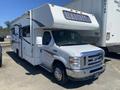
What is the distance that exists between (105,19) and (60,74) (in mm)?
3895

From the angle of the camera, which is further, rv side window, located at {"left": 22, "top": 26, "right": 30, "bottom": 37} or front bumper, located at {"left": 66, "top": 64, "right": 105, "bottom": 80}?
rv side window, located at {"left": 22, "top": 26, "right": 30, "bottom": 37}

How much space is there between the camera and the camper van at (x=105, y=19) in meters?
9.27

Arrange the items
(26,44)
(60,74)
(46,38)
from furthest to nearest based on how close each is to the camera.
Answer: (26,44), (46,38), (60,74)

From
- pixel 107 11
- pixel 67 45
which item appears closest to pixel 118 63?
Result: pixel 107 11

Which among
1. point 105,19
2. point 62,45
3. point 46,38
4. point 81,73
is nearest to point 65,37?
point 62,45

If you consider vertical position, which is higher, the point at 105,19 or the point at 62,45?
the point at 105,19

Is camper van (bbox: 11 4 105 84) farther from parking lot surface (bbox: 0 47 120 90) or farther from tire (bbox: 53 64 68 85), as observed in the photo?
parking lot surface (bbox: 0 47 120 90)

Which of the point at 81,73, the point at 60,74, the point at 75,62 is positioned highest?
the point at 75,62

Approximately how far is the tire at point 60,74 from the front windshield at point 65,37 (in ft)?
3.08

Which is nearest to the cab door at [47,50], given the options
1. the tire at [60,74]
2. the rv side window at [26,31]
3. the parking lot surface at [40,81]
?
the tire at [60,74]

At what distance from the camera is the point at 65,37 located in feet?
26.3

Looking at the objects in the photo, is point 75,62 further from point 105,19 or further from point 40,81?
point 105,19

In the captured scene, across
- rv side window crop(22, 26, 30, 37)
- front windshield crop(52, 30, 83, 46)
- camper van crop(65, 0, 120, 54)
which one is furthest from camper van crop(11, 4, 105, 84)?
camper van crop(65, 0, 120, 54)

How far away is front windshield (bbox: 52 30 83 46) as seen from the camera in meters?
7.68
